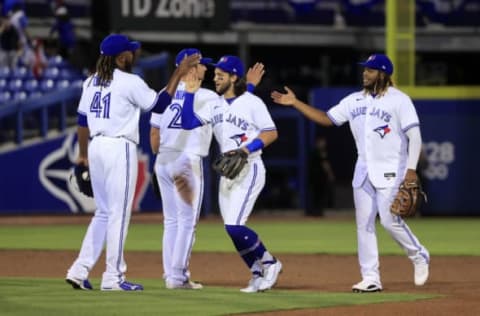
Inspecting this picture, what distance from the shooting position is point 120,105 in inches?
419

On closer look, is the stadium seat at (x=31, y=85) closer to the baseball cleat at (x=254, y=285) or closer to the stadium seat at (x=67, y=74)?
the stadium seat at (x=67, y=74)

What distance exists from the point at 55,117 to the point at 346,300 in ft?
48.1

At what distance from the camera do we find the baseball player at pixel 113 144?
10.6m

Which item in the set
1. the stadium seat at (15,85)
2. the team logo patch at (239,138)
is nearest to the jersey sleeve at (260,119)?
the team logo patch at (239,138)

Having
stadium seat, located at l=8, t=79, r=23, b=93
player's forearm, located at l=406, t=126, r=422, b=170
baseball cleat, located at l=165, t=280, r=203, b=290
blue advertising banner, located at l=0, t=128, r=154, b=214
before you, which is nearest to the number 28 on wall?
→ blue advertising banner, located at l=0, t=128, r=154, b=214

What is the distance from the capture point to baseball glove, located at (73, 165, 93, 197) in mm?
11258

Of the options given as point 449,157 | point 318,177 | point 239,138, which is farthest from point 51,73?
point 239,138

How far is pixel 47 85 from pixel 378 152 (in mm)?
14297

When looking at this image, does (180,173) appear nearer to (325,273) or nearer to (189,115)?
(189,115)

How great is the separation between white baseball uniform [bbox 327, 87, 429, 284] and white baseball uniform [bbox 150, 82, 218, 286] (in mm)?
1312

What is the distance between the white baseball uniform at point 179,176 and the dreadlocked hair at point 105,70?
0.88m

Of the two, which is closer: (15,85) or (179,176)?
(179,176)

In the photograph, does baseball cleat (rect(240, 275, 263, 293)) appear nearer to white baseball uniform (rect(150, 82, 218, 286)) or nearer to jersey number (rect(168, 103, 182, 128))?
white baseball uniform (rect(150, 82, 218, 286))

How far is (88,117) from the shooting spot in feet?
35.4
